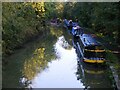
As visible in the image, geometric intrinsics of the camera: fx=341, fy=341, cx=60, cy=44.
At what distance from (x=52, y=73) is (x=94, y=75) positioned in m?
2.71

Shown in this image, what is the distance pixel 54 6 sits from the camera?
84000mm

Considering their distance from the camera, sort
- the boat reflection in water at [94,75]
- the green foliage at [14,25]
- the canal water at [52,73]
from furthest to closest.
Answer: the green foliage at [14,25] → the canal water at [52,73] → the boat reflection in water at [94,75]

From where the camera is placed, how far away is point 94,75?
67.6 ft

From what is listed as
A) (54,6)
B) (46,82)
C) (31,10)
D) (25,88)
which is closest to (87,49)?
(46,82)

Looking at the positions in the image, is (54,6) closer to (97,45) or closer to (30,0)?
(30,0)

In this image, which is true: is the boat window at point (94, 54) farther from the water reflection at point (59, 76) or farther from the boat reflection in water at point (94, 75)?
the water reflection at point (59, 76)

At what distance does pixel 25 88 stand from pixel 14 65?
21.0ft

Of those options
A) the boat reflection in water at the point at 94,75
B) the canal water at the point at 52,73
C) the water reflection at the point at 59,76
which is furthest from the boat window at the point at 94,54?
the water reflection at the point at 59,76

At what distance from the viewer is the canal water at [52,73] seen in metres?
18.3

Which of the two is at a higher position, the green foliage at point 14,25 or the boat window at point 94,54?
the green foliage at point 14,25

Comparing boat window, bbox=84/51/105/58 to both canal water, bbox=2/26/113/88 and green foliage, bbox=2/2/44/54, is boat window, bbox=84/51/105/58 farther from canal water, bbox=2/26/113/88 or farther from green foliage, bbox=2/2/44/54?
green foliage, bbox=2/2/44/54

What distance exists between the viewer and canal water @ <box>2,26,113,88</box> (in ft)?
60.1

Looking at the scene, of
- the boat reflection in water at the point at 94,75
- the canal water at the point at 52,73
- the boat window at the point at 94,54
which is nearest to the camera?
the boat reflection in water at the point at 94,75

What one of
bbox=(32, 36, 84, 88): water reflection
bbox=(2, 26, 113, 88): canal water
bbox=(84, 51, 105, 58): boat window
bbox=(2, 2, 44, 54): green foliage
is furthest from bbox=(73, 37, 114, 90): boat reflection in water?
bbox=(2, 2, 44, 54): green foliage
